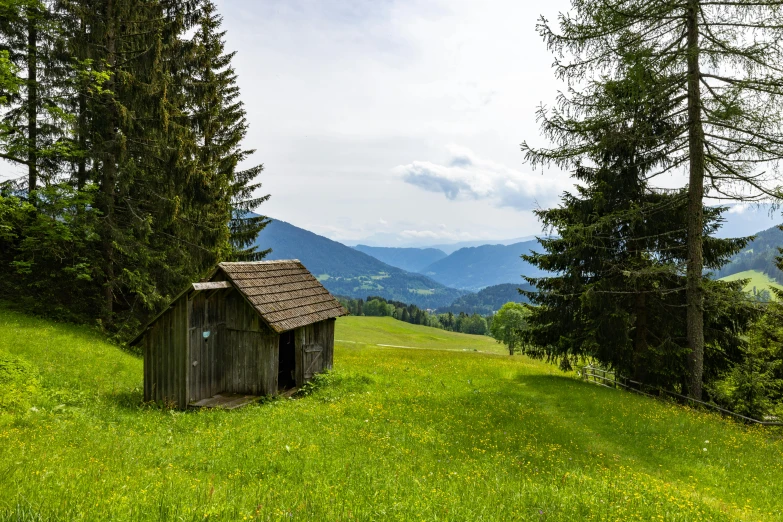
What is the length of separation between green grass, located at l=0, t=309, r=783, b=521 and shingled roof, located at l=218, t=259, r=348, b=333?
2.96 m

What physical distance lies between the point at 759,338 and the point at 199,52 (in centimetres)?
3446

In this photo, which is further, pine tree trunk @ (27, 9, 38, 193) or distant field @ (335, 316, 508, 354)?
distant field @ (335, 316, 508, 354)

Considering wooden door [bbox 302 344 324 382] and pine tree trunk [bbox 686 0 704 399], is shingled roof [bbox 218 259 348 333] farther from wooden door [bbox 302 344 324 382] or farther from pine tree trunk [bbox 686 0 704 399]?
pine tree trunk [bbox 686 0 704 399]

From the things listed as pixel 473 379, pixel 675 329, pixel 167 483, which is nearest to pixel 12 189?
pixel 167 483

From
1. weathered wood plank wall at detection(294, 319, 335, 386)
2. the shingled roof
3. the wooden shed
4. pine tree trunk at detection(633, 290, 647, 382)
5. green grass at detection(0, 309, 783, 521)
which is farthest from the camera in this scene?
pine tree trunk at detection(633, 290, 647, 382)

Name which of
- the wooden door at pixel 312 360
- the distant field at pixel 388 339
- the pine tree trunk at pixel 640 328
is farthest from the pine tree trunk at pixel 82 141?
the distant field at pixel 388 339

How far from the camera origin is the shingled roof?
15.7 metres

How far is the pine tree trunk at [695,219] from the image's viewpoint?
607 inches

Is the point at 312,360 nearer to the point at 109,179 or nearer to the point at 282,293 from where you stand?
the point at 282,293

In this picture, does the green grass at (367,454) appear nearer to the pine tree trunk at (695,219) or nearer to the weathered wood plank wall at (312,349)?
the weathered wood plank wall at (312,349)

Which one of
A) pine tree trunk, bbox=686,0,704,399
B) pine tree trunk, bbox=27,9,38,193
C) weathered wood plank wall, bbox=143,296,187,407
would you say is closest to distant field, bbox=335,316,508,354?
pine tree trunk, bbox=27,9,38,193

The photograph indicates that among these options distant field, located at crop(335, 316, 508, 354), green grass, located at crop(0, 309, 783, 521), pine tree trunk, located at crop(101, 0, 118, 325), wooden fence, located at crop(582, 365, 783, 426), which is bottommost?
distant field, located at crop(335, 316, 508, 354)

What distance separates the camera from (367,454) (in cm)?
954

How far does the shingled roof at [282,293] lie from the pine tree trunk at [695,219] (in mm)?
14760
